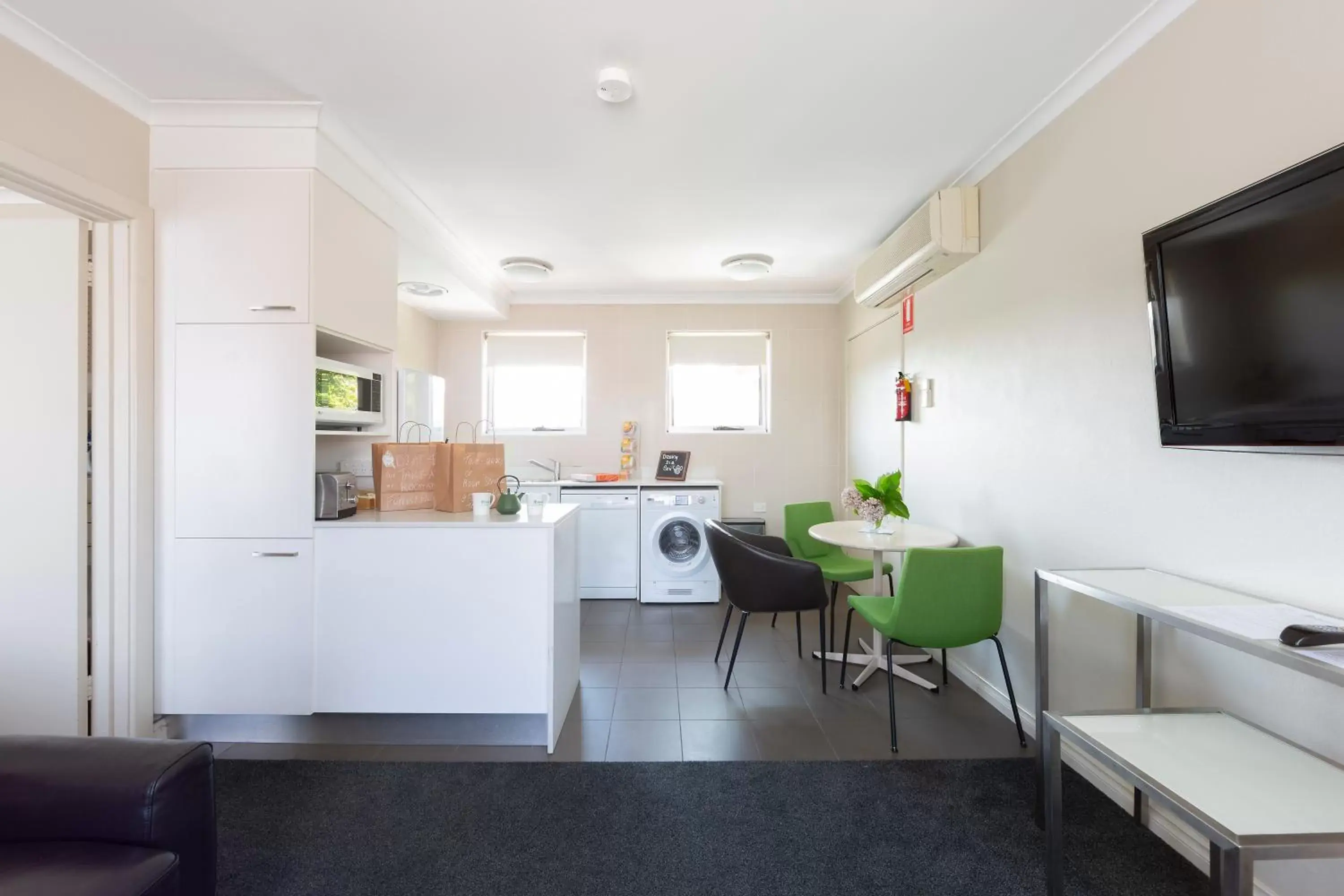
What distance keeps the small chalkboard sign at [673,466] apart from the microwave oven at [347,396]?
8.02ft

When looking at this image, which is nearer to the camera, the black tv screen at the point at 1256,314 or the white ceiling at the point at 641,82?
the black tv screen at the point at 1256,314

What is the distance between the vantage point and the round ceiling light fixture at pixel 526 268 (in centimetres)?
399

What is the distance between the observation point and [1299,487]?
1.33m

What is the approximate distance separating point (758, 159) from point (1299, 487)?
7.21 feet

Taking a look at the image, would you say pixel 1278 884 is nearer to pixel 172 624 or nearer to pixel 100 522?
pixel 172 624

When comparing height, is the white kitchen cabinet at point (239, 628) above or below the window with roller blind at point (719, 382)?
below

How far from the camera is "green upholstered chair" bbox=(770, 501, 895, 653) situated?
327cm

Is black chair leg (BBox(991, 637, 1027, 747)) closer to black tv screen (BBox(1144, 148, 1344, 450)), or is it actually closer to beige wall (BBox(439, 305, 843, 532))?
black tv screen (BBox(1144, 148, 1344, 450))

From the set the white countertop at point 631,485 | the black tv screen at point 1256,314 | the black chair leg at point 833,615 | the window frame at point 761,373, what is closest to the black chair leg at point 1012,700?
the black chair leg at point 833,615

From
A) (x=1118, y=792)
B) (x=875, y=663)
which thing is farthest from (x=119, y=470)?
(x=1118, y=792)

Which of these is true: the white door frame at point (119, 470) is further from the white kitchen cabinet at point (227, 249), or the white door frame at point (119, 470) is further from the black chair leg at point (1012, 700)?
the black chair leg at point (1012, 700)

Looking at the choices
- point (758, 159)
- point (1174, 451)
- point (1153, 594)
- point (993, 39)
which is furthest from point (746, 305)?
point (1153, 594)

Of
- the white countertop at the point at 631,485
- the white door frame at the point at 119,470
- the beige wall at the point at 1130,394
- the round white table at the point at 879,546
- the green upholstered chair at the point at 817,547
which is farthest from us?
the white countertop at the point at 631,485

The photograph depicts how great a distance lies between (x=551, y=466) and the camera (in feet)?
16.0
